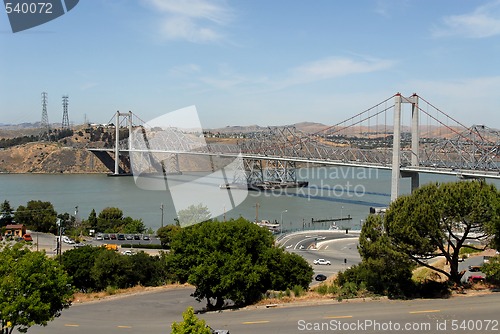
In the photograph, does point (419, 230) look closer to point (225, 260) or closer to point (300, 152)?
point (225, 260)

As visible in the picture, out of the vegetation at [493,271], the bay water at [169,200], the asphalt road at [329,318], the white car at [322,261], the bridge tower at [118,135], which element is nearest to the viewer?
the asphalt road at [329,318]

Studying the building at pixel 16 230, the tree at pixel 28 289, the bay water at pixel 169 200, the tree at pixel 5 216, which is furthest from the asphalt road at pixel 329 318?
the tree at pixel 5 216

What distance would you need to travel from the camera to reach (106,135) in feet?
119

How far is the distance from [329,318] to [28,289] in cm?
202

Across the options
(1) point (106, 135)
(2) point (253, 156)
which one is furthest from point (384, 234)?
(1) point (106, 135)

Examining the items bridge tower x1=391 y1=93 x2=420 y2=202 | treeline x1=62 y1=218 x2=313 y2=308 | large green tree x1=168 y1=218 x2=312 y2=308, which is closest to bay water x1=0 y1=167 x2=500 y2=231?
bridge tower x1=391 y1=93 x2=420 y2=202

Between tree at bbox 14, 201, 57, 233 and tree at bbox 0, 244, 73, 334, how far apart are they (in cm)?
925

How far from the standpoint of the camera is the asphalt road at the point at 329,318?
10.9ft

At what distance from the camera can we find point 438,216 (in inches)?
164

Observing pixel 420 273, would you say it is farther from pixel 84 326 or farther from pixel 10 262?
pixel 10 262

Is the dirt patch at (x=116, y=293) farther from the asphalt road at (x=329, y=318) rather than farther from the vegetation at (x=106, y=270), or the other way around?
the asphalt road at (x=329, y=318)

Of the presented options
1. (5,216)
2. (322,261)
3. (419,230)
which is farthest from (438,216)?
(5,216)

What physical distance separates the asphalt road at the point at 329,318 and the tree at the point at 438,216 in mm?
443

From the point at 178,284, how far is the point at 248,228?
6.27 ft
